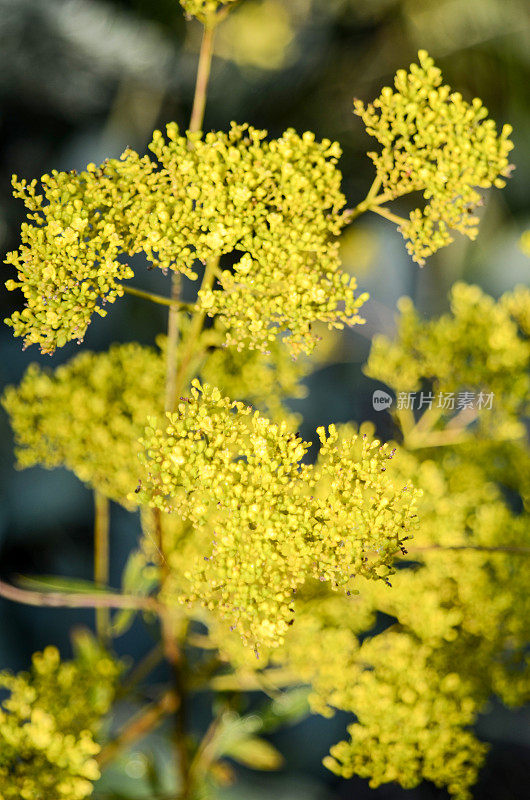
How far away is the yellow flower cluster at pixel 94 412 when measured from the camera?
0.80 m

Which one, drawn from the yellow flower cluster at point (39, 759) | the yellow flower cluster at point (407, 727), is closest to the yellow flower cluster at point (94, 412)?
the yellow flower cluster at point (39, 759)

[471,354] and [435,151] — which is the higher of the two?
[471,354]

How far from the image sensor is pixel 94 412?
821 millimetres

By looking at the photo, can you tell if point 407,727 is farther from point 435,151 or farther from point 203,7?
point 203,7

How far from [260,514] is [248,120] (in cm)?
200

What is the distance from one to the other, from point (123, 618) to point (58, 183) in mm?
712

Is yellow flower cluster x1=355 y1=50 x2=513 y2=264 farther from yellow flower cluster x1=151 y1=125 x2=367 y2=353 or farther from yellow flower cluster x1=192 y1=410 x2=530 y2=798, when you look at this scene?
yellow flower cluster x1=192 y1=410 x2=530 y2=798

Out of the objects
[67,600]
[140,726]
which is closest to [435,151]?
[67,600]

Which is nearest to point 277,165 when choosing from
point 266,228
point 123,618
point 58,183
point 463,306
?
point 266,228

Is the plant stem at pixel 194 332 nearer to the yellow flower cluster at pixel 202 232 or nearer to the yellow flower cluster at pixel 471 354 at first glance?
the yellow flower cluster at pixel 202 232

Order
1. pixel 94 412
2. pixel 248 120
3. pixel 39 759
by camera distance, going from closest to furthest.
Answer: pixel 39 759, pixel 94 412, pixel 248 120

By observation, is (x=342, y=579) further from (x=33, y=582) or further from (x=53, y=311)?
(x=33, y=582)

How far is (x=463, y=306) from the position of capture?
0.93m

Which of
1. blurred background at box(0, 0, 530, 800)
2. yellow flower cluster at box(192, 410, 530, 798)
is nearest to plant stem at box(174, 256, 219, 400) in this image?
yellow flower cluster at box(192, 410, 530, 798)
